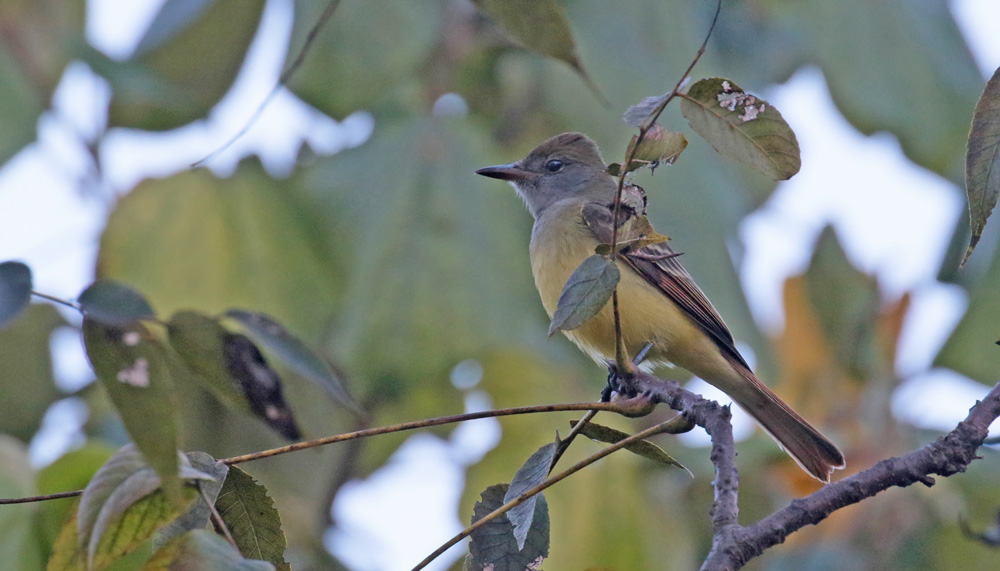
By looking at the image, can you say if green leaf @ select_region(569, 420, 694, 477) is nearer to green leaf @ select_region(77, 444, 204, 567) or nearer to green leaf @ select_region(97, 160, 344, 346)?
green leaf @ select_region(77, 444, 204, 567)

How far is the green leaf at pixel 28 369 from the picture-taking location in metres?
4.56

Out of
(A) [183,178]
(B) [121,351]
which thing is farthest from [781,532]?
(A) [183,178]

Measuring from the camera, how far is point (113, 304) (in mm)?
1707

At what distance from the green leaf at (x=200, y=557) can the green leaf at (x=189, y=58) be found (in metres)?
2.75

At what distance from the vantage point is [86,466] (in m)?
2.84

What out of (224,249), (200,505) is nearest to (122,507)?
(200,505)

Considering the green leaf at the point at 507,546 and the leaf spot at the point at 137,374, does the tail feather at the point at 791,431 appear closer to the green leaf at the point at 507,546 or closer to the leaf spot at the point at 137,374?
the green leaf at the point at 507,546

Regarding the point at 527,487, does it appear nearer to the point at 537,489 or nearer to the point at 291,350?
the point at 537,489

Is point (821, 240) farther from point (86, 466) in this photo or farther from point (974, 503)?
point (86, 466)

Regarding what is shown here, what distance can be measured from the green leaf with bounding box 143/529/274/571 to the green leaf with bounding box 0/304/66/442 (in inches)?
135

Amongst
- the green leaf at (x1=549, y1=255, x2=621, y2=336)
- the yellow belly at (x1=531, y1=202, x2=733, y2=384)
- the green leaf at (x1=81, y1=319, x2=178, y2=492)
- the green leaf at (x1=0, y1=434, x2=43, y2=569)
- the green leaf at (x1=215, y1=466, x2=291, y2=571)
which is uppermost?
the green leaf at (x1=549, y1=255, x2=621, y2=336)

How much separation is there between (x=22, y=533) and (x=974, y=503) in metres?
3.62

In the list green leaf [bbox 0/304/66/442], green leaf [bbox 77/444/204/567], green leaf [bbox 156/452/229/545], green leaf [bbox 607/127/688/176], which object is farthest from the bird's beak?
green leaf [bbox 77/444/204/567]

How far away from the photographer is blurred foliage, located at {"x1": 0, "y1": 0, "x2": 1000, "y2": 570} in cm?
420
